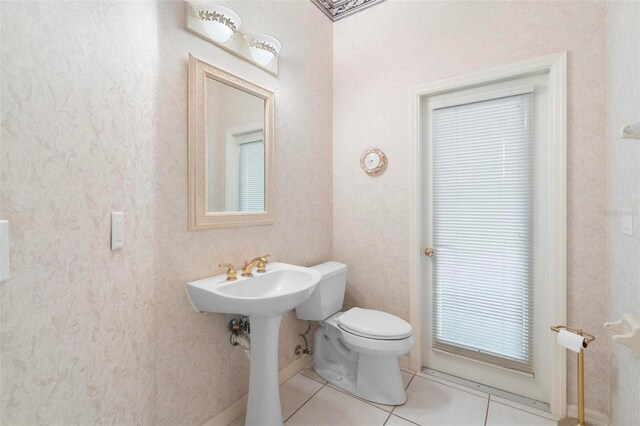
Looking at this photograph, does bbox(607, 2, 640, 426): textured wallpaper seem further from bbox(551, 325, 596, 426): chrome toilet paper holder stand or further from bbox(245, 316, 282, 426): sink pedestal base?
bbox(245, 316, 282, 426): sink pedestal base

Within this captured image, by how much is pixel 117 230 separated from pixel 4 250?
0.31 m

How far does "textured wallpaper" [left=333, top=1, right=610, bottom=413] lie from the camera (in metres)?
1.52

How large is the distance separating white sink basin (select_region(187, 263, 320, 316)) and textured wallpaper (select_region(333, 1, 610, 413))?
2.70 feet

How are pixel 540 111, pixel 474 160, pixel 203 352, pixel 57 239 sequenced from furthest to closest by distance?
pixel 474 160, pixel 540 111, pixel 203 352, pixel 57 239

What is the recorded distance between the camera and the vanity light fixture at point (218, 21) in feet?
4.47

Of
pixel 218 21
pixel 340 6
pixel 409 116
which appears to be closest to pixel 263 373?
pixel 218 21

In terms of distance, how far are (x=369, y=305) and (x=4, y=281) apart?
1.98 metres

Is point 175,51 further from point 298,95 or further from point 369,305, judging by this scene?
point 369,305

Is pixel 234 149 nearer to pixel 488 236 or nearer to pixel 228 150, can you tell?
pixel 228 150

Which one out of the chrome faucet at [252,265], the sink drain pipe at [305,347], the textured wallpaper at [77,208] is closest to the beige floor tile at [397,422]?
the sink drain pipe at [305,347]

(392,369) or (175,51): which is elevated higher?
(175,51)

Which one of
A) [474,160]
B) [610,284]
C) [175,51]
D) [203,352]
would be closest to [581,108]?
[474,160]

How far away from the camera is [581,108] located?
60.7 inches

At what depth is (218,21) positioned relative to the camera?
139cm
